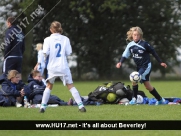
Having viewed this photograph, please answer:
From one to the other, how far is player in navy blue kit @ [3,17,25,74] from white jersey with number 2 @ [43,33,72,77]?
4016 millimetres

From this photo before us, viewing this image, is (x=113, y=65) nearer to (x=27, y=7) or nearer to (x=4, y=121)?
(x=27, y=7)

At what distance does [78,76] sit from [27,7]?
5779mm

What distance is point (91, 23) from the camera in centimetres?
3562

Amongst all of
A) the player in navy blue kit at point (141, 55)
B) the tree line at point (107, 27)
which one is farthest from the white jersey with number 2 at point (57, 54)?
the tree line at point (107, 27)

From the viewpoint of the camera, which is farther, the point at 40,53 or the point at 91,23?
the point at 91,23

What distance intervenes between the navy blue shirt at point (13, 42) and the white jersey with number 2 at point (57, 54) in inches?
157

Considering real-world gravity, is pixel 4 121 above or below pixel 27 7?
below

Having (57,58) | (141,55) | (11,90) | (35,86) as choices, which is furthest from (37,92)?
(141,55)

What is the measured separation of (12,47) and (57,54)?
173 inches

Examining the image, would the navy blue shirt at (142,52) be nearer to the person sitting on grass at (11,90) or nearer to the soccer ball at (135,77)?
the soccer ball at (135,77)

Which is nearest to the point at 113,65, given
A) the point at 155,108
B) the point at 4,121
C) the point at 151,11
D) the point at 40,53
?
the point at 151,11

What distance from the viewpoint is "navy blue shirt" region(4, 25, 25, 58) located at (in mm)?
14375

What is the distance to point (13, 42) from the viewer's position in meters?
14.6

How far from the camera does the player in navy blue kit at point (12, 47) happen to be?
14477mm
